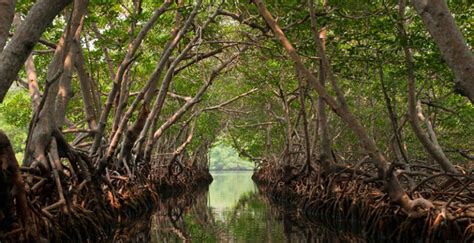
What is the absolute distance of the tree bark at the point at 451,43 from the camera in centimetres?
378

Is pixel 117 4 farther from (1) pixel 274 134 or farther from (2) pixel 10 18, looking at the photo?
(1) pixel 274 134

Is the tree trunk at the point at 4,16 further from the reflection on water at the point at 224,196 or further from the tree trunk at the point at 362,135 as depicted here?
the reflection on water at the point at 224,196

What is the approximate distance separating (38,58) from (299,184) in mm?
7294

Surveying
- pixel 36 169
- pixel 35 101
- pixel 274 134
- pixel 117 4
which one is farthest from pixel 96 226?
pixel 274 134

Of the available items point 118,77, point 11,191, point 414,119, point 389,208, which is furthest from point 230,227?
point 11,191

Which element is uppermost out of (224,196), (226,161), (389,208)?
(226,161)

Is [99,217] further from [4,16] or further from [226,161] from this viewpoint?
[226,161]

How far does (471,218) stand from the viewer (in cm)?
644

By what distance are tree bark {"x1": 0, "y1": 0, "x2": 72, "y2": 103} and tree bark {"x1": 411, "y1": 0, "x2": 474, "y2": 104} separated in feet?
8.57

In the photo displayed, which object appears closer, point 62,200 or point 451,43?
point 451,43

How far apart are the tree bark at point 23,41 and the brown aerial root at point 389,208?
506cm

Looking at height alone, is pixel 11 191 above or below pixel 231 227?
Result: above

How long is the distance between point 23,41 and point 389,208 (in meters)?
6.07

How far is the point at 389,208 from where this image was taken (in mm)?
8117
